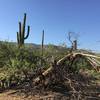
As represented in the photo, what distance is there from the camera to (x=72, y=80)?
8.06 metres

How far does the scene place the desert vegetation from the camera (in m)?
7.89

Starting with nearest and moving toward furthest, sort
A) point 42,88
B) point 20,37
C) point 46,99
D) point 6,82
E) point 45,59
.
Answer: point 46,99
point 42,88
point 6,82
point 45,59
point 20,37

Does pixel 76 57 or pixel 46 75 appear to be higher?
pixel 76 57

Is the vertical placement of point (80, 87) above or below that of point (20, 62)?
below

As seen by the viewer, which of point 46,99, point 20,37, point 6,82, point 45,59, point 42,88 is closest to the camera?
point 46,99

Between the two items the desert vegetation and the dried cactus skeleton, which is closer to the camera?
the dried cactus skeleton

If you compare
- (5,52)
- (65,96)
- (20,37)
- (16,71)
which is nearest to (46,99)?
(65,96)

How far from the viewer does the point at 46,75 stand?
27.0 ft

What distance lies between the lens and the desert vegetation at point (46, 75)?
25.9 feet

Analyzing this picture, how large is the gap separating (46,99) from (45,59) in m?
2.23

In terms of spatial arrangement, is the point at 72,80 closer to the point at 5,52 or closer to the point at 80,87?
the point at 80,87

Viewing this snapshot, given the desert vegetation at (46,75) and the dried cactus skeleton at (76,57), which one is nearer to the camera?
the dried cactus skeleton at (76,57)

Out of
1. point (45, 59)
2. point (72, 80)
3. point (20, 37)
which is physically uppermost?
point (20, 37)

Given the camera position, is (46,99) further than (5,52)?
No
